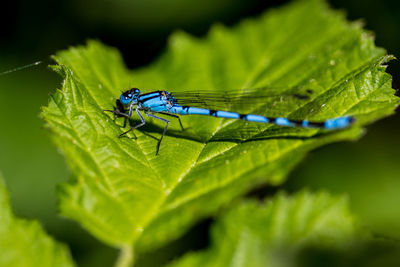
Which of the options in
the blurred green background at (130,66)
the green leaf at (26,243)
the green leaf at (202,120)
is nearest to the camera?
the green leaf at (26,243)

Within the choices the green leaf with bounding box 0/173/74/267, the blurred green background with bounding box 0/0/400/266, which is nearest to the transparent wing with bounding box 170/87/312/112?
the blurred green background with bounding box 0/0/400/266

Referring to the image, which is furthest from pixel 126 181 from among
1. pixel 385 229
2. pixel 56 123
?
pixel 385 229

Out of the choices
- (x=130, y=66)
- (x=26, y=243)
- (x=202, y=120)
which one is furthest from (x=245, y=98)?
(x=26, y=243)

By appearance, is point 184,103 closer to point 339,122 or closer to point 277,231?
point 339,122

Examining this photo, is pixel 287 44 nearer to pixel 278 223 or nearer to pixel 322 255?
pixel 278 223

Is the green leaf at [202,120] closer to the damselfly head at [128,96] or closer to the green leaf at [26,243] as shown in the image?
the damselfly head at [128,96]

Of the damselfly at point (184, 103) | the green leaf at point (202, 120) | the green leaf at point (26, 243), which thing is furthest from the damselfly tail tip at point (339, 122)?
the green leaf at point (26, 243)
